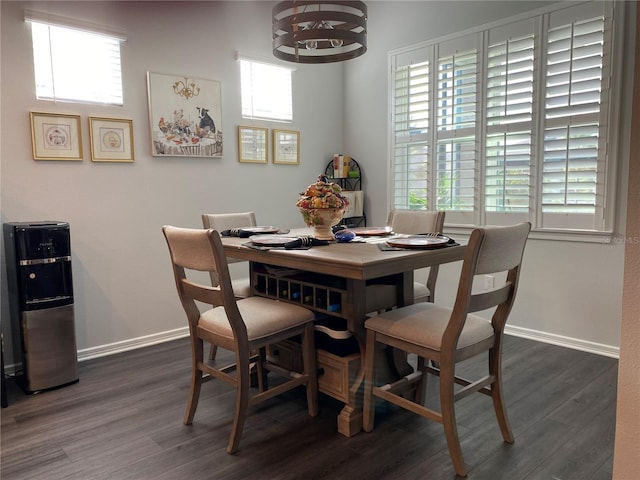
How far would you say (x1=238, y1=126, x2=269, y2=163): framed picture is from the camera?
3.79m

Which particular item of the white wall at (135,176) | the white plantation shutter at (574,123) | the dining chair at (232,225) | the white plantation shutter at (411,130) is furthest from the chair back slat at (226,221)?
the white plantation shutter at (574,123)

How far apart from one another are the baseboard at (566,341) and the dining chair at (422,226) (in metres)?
0.98

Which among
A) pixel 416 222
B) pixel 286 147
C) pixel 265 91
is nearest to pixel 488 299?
pixel 416 222

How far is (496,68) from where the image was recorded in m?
3.38

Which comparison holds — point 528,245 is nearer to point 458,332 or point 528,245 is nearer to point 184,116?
point 458,332

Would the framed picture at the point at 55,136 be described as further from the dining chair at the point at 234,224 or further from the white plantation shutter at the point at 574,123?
the white plantation shutter at the point at 574,123

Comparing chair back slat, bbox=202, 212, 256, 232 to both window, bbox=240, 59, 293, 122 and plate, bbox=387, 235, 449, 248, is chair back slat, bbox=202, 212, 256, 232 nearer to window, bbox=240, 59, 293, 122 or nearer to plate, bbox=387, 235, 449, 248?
window, bbox=240, 59, 293, 122

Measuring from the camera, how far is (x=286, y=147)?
413cm

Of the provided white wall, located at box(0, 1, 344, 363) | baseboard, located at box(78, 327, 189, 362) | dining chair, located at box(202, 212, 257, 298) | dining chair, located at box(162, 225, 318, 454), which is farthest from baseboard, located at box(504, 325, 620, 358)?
baseboard, located at box(78, 327, 189, 362)

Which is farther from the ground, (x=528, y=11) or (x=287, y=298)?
(x=528, y=11)

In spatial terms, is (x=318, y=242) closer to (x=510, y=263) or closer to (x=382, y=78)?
(x=510, y=263)

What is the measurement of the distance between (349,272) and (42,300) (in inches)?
74.8

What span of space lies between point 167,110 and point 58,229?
1.22 m

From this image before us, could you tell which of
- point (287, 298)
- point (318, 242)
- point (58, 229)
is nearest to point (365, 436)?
point (287, 298)
